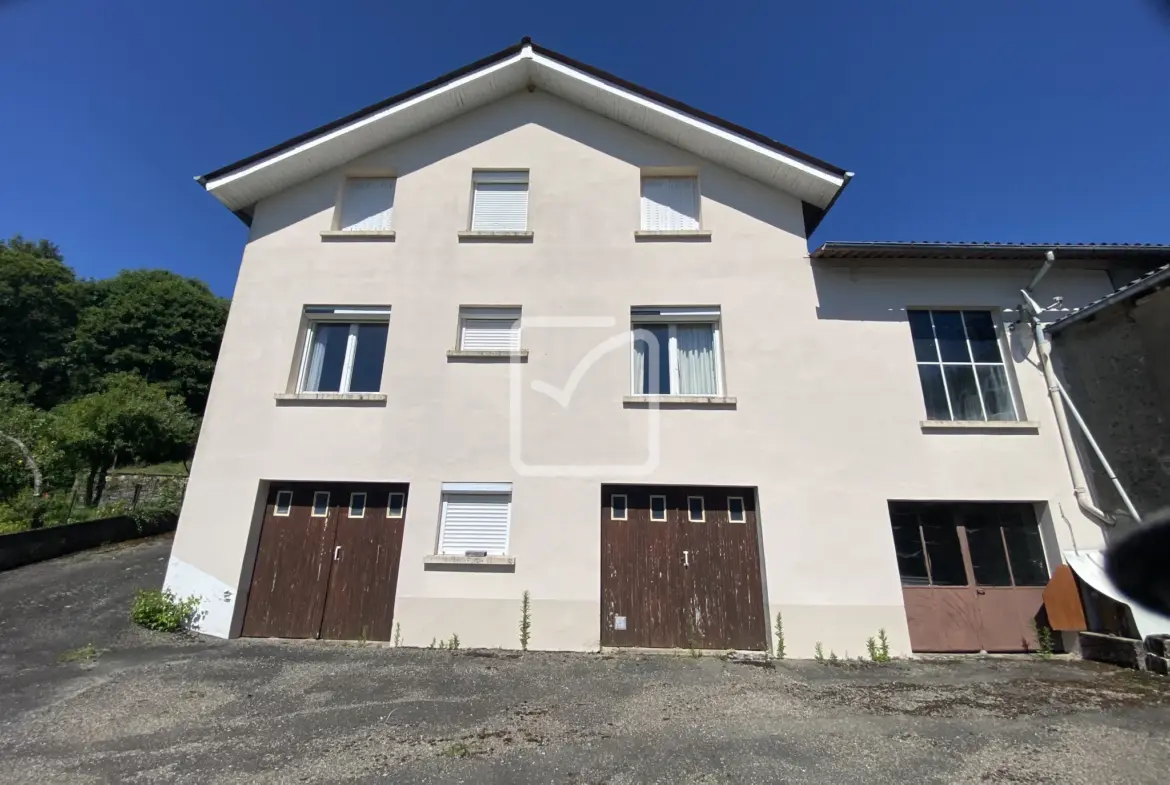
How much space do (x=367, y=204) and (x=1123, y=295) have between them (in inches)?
460

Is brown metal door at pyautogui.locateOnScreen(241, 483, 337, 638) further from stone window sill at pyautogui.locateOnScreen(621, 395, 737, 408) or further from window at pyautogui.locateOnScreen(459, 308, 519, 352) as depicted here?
stone window sill at pyautogui.locateOnScreen(621, 395, 737, 408)

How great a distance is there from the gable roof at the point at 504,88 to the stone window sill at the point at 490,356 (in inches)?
176

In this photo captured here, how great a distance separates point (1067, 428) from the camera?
7359mm

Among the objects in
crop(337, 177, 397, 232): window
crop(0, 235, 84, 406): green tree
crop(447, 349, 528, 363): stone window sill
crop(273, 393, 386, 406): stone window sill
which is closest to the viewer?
crop(273, 393, 386, 406): stone window sill

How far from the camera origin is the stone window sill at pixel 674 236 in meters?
8.53

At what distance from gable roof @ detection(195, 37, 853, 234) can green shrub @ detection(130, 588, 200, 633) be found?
663 centimetres

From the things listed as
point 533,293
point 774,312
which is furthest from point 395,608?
point 774,312

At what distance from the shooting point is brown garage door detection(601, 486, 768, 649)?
6.99 metres

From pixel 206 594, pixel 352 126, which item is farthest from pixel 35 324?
pixel 206 594

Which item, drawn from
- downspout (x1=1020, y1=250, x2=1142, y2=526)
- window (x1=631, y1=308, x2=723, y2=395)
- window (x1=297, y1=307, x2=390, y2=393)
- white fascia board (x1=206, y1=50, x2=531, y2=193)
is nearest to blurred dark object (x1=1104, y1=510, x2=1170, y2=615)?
downspout (x1=1020, y1=250, x2=1142, y2=526)

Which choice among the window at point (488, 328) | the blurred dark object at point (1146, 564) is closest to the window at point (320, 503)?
the window at point (488, 328)

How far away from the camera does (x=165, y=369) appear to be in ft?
101

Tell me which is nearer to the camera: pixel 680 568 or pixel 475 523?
pixel 680 568

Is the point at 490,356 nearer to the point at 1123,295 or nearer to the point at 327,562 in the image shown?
the point at 327,562
